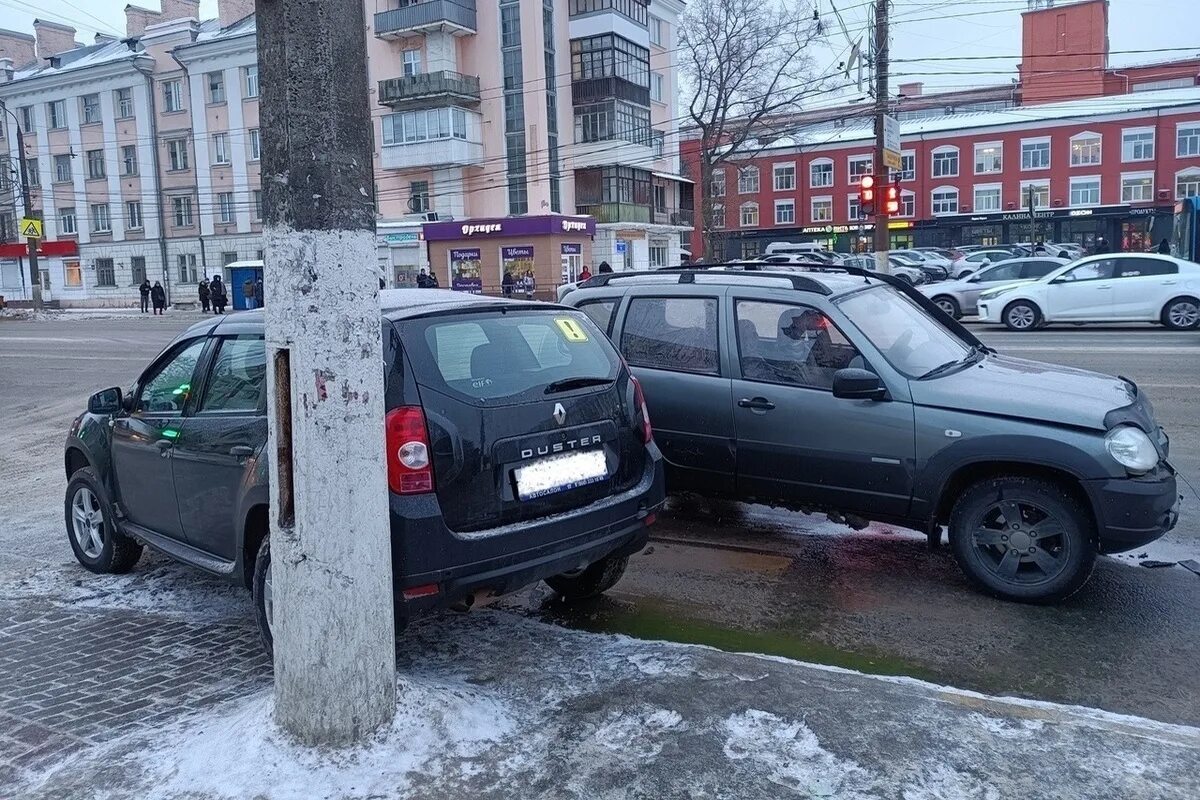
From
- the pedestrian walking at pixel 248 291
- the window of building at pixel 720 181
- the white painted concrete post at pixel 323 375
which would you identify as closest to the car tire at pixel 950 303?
the white painted concrete post at pixel 323 375

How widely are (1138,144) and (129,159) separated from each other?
58641 mm

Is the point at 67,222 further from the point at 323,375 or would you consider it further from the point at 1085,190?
the point at 323,375

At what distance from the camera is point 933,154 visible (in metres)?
65.5

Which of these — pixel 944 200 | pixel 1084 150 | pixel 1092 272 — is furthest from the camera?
pixel 944 200

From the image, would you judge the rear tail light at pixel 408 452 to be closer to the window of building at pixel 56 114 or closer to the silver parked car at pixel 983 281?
the silver parked car at pixel 983 281

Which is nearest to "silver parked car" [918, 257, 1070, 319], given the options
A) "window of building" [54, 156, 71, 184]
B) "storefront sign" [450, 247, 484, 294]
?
"storefront sign" [450, 247, 484, 294]

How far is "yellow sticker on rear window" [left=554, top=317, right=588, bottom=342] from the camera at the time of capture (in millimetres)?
4734

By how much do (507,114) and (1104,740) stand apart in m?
46.8

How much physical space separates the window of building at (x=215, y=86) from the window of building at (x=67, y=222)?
1238 cm

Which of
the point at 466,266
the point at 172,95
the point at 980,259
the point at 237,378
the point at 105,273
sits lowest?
the point at 237,378

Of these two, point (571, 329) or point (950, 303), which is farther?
point (950, 303)

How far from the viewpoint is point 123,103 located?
55.1 m

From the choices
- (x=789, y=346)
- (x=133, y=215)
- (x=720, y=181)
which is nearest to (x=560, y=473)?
(x=789, y=346)

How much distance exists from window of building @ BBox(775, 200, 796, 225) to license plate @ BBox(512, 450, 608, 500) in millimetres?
69197
